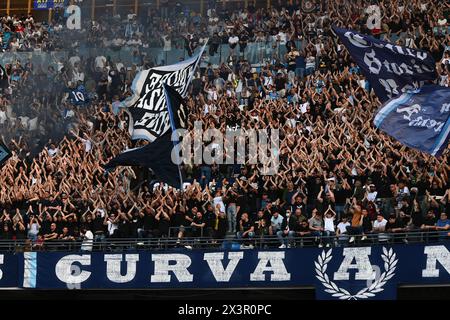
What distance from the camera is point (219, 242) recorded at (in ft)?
81.9

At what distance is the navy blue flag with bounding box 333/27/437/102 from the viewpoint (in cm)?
2050

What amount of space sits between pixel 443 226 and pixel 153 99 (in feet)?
24.2

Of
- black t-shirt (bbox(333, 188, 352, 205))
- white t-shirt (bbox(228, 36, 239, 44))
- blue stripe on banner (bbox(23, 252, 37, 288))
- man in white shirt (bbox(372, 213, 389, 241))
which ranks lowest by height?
blue stripe on banner (bbox(23, 252, 37, 288))

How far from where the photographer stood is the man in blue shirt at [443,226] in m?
22.1

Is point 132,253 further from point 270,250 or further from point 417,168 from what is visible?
point 417,168

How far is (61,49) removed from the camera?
3959 centimetres

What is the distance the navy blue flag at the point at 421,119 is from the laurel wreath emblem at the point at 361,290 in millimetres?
3884

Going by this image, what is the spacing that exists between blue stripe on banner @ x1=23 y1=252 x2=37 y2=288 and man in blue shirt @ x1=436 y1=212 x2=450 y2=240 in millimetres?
9848

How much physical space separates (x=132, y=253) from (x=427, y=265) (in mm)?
7078

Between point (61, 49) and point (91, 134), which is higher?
point (61, 49)

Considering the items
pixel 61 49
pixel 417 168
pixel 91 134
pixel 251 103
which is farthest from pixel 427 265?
pixel 61 49

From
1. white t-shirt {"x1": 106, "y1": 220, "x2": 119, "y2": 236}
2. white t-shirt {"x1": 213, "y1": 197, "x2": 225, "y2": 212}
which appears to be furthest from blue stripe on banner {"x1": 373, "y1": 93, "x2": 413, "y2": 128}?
white t-shirt {"x1": 106, "y1": 220, "x2": 119, "y2": 236}

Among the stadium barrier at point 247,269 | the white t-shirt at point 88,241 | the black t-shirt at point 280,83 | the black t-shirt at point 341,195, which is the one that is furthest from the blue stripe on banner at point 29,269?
the black t-shirt at point 280,83

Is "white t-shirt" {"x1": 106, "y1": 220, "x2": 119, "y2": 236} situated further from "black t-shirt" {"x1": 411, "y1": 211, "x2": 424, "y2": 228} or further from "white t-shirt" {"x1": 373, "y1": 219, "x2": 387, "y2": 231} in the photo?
"black t-shirt" {"x1": 411, "y1": 211, "x2": 424, "y2": 228}
